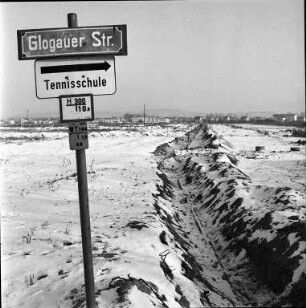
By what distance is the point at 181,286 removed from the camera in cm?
511

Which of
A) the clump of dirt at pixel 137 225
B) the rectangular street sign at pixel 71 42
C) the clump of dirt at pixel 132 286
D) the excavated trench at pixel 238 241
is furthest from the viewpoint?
the clump of dirt at pixel 137 225

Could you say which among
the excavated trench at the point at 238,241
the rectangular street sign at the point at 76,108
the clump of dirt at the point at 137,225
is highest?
the rectangular street sign at the point at 76,108

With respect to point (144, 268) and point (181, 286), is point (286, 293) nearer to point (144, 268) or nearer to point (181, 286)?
point (181, 286)

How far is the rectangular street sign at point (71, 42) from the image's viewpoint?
3.18m

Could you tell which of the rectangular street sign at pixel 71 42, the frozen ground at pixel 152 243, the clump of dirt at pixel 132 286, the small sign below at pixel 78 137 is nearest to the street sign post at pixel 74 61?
the rectangular street sign at pixel 71 42

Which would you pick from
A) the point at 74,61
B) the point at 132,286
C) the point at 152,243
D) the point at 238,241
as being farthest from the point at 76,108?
the point at 238,241

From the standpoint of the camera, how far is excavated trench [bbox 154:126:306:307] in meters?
5.46

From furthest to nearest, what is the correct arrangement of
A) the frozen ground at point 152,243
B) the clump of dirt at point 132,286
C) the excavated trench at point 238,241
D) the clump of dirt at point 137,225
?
1. the clump of dirt at point 137,225
2. the excavated trench at point 238,241
3. the frozen ground at point 152,243
4. the clump of dirt at point 132,286

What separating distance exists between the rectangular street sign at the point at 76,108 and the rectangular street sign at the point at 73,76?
0.05 m

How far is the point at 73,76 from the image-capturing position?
324 centimetres

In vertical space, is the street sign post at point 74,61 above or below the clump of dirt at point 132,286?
above

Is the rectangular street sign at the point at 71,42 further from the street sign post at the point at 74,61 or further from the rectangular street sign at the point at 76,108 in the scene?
the rectangular street sign at the point at 76,108

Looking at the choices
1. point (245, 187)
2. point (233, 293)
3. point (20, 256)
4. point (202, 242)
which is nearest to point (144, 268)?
point (233, 293)

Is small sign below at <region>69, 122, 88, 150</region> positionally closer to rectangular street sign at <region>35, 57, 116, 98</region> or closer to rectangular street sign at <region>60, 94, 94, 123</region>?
rectangular street sign at <region>60, 94, 94, 123</region>
